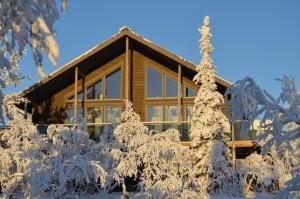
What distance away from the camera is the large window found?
2609 cm

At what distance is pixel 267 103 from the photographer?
637 centimetres

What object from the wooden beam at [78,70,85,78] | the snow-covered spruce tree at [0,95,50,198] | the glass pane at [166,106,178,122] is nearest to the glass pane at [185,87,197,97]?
the glass pane at [166,106,178,122]

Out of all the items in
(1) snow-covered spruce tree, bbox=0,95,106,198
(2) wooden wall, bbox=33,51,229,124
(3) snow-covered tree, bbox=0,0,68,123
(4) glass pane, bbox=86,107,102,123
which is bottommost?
(1) snow-covered spruce tree, bbox=0,95,106,198

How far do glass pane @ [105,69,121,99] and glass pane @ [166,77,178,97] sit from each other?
2710 millimetres

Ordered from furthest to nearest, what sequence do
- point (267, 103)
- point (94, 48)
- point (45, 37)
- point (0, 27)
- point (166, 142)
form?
point (94, 48) → point (166, 142) → point (267, 103) → point (0, 27) → point (45, 37)

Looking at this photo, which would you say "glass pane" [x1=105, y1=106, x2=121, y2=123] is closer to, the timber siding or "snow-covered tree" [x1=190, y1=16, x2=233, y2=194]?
the timber siding

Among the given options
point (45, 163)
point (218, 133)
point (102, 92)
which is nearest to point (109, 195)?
point (45, 163)

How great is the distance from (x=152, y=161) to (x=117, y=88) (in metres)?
8.52

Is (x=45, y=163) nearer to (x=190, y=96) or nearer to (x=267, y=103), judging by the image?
(x=190, y=96)

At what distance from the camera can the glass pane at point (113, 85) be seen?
25.9 meters

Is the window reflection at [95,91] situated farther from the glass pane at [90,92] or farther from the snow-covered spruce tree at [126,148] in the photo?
the snow-covered spruce tree at [126,148]

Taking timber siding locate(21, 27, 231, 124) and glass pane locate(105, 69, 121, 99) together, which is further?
glass pane locate(105, 69, 121, 99)

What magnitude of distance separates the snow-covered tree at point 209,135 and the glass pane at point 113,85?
5618mm

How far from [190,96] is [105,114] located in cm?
479
